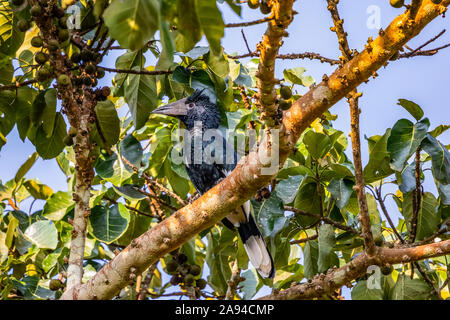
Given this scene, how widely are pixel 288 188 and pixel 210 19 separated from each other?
5.45ft

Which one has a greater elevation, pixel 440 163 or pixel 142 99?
pixel 142 99

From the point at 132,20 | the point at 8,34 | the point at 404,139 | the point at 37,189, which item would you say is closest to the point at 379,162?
the point at 404,139

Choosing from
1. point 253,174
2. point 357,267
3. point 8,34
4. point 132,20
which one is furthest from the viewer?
point 8,34

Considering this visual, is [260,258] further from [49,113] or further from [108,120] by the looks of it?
[49,113]

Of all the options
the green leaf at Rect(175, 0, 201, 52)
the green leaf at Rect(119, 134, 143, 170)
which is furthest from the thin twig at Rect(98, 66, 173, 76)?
the green leaf at Rect(175, 0, 201, 52)

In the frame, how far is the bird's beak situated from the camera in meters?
3.47

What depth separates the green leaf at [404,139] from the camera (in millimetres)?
2604

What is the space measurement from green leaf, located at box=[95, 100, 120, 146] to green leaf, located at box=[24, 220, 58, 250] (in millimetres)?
645

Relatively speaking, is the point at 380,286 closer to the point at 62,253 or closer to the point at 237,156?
the point at 237,156

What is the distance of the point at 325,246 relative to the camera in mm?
2746

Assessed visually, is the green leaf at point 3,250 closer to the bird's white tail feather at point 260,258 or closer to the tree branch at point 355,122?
the bird's white tail feather at point 260,258

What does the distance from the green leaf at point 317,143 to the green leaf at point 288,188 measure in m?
0.15

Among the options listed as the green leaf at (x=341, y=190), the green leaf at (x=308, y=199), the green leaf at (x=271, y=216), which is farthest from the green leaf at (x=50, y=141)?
the green leaf at (x=341, y=190)

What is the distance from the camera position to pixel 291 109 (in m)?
2.04
